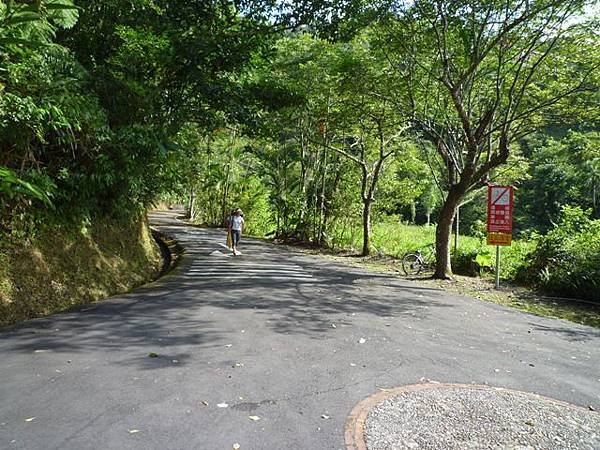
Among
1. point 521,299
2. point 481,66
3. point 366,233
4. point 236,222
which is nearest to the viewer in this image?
point 521,299

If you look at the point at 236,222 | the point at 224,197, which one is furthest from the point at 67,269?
the point at 224,197

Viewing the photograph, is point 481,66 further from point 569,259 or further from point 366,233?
point 366,233

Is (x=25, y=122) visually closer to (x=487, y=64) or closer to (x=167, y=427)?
(x=167, y=427)

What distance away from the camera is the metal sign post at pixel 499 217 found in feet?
37.4

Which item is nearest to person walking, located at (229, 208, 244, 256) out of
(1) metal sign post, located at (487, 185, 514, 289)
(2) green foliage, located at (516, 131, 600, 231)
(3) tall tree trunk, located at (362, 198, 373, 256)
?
(3) tall tree trunk, located at (362, 198, 373, 256)

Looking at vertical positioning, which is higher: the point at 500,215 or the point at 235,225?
the point at 500,215

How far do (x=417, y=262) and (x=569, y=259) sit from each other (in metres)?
3.89

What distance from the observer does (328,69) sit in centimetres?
1617

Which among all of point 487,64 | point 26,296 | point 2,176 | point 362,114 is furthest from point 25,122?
point 362,114

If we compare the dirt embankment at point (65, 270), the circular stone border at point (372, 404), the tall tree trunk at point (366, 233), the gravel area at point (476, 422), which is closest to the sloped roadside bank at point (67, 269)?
the dirt embankment at point (65, 270)

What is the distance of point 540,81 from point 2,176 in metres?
12.5

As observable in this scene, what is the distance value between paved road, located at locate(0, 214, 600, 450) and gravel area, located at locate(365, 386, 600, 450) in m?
0.33

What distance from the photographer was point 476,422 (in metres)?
3.79

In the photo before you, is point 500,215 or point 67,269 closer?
point 67,269
